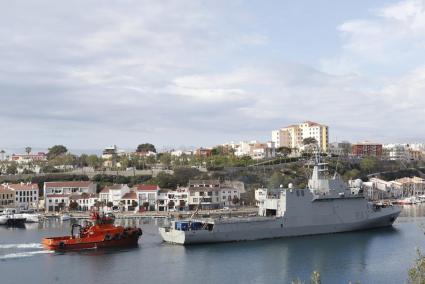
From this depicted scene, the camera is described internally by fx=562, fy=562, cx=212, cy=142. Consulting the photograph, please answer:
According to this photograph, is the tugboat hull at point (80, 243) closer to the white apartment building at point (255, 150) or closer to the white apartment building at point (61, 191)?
the white apartment building at point (61, 191)

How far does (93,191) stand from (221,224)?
38.4m

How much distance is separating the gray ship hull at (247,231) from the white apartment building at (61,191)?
110ft

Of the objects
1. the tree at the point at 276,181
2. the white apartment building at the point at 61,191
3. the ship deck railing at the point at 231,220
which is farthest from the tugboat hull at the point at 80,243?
the tree at the point at 276,181

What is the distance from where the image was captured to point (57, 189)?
70.1 metres

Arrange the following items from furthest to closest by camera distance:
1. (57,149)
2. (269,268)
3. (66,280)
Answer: (57,149) → (269,268) → (66,280)

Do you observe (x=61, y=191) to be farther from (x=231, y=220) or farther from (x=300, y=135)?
(x=300, y=135)

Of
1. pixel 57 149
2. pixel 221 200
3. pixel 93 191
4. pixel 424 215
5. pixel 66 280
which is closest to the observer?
pixel 66 280

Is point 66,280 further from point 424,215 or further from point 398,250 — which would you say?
point 424,215

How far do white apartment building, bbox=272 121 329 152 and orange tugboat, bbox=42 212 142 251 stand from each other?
84.4 metres

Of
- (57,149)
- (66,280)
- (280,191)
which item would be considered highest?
(57,149)

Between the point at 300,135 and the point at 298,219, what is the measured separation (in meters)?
88.1

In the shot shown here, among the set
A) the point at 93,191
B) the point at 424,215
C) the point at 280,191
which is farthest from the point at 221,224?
the point at 93,191

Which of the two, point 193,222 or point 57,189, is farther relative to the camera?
point 57,189

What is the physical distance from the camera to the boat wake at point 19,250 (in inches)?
1264
